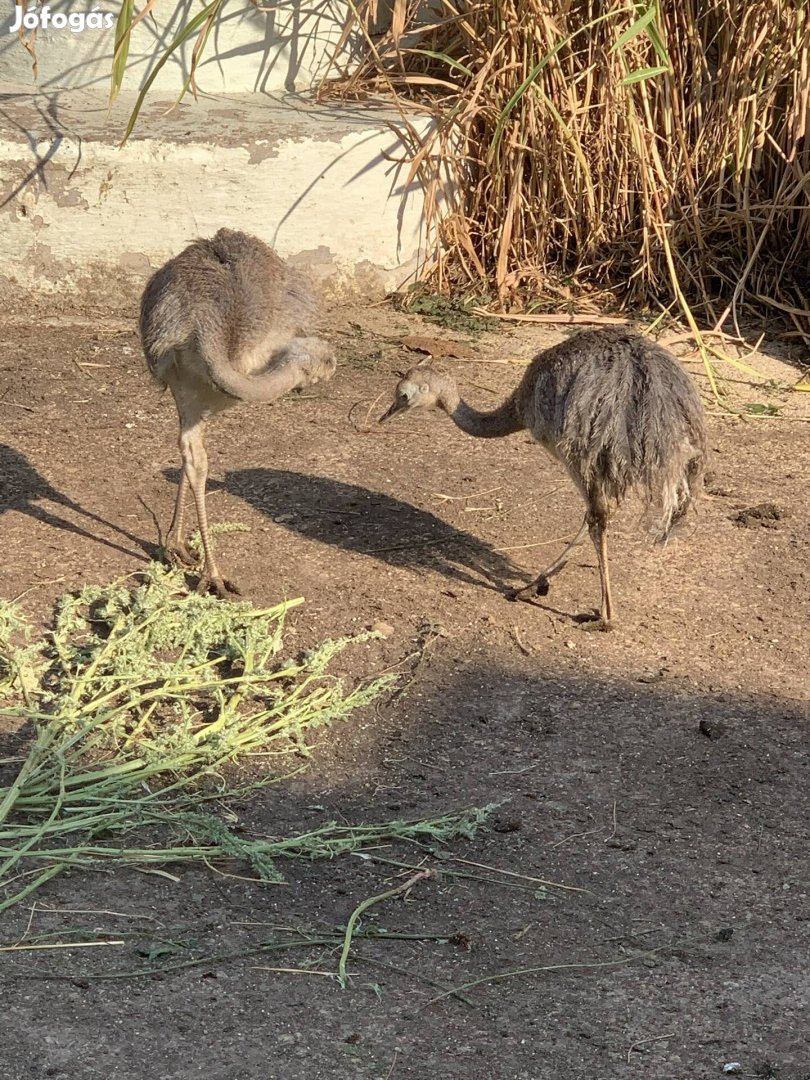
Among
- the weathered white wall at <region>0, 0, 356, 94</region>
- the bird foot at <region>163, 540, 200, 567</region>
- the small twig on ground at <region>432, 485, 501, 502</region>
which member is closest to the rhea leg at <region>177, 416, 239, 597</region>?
the bird foot at <region>163, 540, 200, 567</region>

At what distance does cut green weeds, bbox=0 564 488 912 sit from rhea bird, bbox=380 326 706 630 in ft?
3.42

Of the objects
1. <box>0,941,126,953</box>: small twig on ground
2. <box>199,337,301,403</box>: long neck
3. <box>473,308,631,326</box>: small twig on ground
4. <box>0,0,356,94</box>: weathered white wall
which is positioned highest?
<box>0,0,356,94</box>: weathered white wall

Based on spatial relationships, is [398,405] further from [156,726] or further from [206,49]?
[206,49]

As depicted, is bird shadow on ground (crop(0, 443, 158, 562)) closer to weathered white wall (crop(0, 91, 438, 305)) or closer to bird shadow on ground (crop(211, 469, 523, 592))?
bird shadow on ground (crop(211, 469, 523, 592))

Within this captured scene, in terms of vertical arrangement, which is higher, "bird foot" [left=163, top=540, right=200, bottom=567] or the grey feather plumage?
the grey feather plumage

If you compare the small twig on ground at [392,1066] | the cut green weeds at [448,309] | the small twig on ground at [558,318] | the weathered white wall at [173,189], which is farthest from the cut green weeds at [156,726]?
the small twig on ground at [558,318]

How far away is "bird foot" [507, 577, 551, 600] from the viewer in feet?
19.3

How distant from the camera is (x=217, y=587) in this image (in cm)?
576

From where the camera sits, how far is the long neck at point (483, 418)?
20.2ft

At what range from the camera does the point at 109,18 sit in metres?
8.56

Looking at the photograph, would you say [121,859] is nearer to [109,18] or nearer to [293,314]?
[293,314]

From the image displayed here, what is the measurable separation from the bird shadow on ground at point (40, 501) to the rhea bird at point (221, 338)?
225 mm

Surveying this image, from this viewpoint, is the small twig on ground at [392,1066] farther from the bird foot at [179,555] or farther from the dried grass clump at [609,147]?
the dried grass clump at [609,147]

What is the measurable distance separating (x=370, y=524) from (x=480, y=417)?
693 mm
